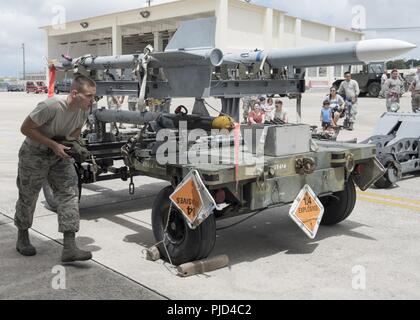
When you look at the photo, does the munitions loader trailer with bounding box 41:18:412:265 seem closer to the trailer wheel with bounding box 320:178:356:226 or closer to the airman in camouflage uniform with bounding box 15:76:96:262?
the trailer wheel with bounding box 320:178:356:226

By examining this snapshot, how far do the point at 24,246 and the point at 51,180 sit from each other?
0.73 meters

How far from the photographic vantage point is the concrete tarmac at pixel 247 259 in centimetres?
403

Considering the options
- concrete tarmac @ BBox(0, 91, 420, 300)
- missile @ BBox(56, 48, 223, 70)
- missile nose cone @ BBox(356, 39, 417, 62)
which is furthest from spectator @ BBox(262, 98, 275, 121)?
missile nose cone @ BBox(356, 39, 417, 62)

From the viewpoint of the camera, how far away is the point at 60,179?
15.3ft

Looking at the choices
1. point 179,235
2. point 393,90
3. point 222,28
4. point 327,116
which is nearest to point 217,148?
point 179,235

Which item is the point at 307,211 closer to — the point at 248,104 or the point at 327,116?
the point at 327,116

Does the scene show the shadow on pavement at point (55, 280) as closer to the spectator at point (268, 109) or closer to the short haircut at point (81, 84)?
the short haircut at point (81, 84)

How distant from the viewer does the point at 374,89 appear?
102ft

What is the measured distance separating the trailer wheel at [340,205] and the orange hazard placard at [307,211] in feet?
2.81

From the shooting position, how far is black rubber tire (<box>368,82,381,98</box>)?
30.9 meters

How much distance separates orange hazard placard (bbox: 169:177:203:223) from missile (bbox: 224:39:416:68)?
9.47 feet
